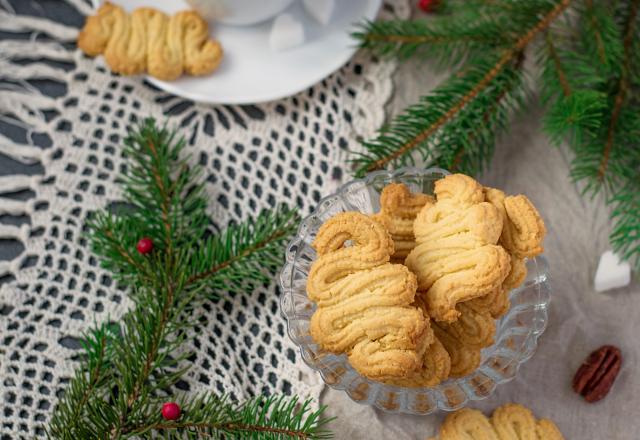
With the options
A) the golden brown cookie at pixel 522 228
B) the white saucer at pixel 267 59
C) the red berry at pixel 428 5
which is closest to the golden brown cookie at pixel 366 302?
the golden brown cookie at pixel 522 228

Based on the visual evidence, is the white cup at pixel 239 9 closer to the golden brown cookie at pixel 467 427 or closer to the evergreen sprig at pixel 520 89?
the evergreen sprig at pixel 520 89

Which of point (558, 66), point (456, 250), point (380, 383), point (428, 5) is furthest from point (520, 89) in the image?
point (380, 383)

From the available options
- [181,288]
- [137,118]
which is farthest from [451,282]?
[137,118]

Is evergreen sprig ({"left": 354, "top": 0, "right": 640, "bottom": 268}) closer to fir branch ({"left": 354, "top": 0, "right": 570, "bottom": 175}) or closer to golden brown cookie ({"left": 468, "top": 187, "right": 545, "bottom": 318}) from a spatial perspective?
fir branch ({"left": 354, "top": 0, "right": 570, "bottom": 175})

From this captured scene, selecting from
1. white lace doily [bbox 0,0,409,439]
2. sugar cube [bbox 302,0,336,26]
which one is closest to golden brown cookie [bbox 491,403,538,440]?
white lace doily [bbox 0,0,409,439]

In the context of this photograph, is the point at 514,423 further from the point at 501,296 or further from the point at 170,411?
the point at 170,411

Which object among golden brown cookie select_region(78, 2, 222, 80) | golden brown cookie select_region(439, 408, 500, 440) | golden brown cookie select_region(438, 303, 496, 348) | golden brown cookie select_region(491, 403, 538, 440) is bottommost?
golden brown cookie select_region(439, 408, 500, 440)
